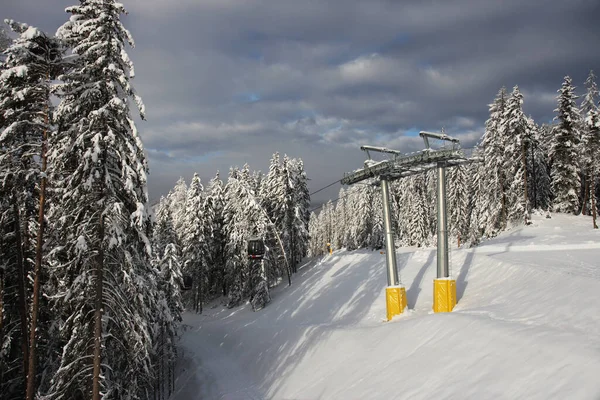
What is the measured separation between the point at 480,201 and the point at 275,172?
89.5ft

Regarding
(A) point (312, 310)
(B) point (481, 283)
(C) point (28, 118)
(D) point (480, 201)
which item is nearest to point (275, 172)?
(A) point (312, 310)

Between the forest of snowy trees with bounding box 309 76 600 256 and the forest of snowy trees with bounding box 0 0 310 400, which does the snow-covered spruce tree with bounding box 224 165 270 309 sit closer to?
the forest of snowy trees with bounding box 309 76 600 256

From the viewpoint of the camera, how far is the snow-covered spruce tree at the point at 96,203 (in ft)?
38.9

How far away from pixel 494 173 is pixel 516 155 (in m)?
3.27

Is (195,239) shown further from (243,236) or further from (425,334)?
(425,334)

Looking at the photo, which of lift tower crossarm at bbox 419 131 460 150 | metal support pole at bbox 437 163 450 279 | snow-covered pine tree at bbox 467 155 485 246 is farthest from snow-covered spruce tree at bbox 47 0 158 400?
snow-covered pine tree at bbox 467 155 485 246

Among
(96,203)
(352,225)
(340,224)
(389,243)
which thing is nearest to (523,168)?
(389,243)

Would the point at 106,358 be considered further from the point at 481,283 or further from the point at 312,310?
the point at 312,310

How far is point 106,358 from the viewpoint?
43.0 ft

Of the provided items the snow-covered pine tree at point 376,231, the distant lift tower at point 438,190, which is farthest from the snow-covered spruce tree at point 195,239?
the snow-covered pine tree at point 376,231

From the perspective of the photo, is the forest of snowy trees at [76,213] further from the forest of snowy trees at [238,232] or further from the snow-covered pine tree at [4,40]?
the forest of snowy trees at [238,232]

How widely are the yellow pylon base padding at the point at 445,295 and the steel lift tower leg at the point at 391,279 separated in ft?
7.80

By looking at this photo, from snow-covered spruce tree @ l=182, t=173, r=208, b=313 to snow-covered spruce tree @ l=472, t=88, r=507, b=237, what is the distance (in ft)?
111

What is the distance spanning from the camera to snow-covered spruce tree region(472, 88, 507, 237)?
46219 mm
